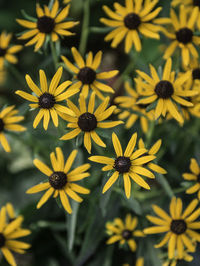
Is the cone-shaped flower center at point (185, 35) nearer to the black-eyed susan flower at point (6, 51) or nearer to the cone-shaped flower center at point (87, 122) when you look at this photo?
the cone-shaped flower center at point (87, 122)

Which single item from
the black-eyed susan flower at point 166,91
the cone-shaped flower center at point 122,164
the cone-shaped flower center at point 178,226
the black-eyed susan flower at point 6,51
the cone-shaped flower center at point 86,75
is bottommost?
the cone-shaped flower center at point 178,226

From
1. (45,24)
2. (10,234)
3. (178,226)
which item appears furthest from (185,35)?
(10,234)

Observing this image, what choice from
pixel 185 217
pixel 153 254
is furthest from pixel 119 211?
pixel 185 217

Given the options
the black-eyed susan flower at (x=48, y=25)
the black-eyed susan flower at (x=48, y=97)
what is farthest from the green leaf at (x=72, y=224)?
the black-eyed susan flower at (x=48, y=25)

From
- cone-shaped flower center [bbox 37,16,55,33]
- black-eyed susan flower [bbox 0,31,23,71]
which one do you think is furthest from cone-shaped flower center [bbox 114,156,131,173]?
black-eyed susan flower [bbox 0,31,23,71]

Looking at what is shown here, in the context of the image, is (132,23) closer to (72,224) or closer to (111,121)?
(111,121)

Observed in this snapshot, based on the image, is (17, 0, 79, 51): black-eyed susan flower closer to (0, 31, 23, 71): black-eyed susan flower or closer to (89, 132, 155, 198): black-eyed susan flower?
(0, 31, 23, 71): black-eyed susan flower

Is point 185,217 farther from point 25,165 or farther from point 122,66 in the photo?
point 122,66
